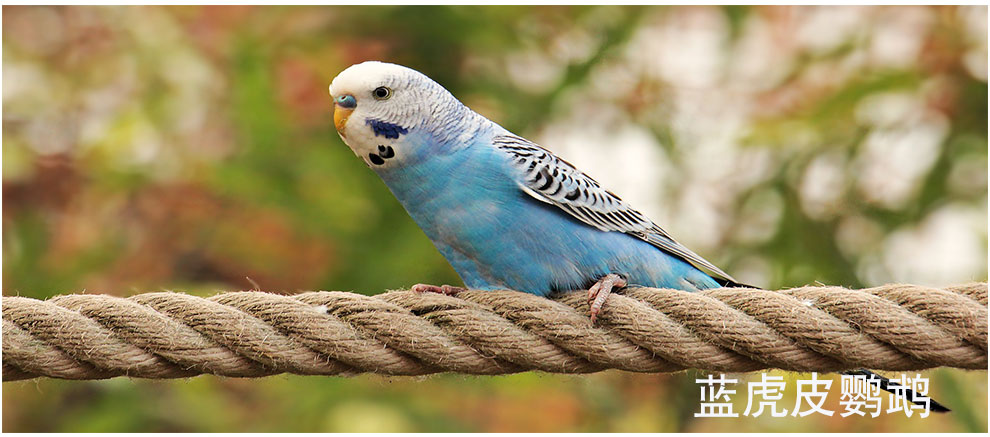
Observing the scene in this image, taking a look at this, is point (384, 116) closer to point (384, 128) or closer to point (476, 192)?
point (384, 128)

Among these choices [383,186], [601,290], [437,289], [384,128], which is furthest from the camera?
[383,186]

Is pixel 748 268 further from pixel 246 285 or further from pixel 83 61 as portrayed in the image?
pixel 83 61

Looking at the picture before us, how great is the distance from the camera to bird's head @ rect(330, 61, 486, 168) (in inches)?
132

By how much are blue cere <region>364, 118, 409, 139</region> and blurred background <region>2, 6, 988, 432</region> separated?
178 centimetres

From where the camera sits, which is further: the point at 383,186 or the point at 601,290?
the point at 383,186

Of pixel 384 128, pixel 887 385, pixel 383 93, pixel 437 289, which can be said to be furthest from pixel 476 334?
pixel 887 385

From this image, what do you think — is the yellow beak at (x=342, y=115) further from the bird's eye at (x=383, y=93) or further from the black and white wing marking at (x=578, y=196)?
the black and white wing marking at (x=578, y=196)

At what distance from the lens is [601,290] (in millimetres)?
3131

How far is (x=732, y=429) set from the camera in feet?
17.9

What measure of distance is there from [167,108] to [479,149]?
267cm

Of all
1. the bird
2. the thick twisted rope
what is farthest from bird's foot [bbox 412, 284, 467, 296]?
the thick twisted rope

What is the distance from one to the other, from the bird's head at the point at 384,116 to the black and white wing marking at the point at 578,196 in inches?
12.4

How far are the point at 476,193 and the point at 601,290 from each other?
1.91 ft

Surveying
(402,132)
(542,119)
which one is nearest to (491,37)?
(542,119)
